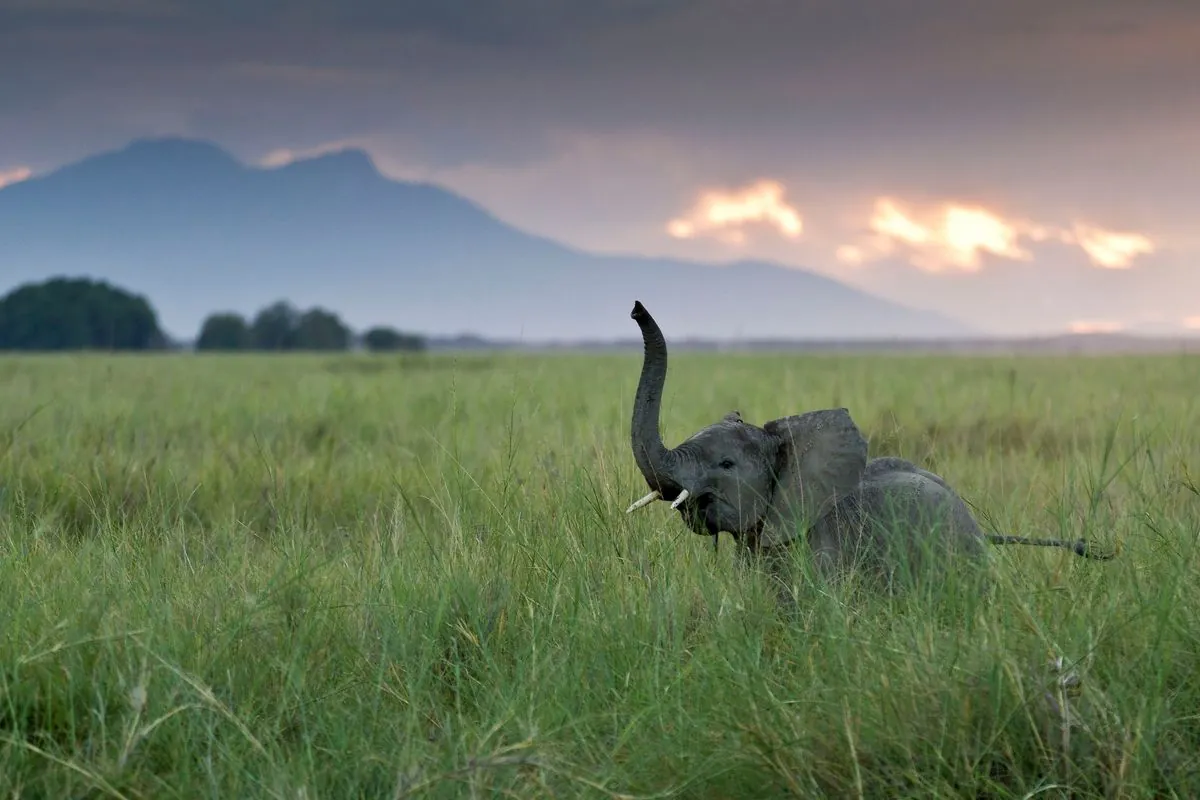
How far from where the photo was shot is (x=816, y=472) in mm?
3676

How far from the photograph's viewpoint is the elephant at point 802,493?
11.5ft

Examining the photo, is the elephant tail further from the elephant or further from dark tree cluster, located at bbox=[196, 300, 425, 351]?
dark tree cluster, located at bbox=[196, 300, 425, 351]

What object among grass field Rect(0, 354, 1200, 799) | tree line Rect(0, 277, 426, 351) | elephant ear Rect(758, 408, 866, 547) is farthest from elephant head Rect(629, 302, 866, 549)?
tree line Rect(0, 277, 426, 351)

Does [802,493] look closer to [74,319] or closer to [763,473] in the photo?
[763,473]

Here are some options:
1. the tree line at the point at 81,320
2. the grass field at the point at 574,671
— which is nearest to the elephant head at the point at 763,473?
the grass field at the point at 574,671

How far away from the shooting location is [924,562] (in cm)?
338

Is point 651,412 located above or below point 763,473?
above

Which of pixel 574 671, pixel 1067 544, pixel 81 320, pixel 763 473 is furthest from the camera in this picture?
pixel 81 320

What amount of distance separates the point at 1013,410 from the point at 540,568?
7.74 meters

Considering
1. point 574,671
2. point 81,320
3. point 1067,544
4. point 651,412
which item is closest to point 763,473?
point 651,412

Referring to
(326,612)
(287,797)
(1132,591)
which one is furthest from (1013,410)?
(287,797)

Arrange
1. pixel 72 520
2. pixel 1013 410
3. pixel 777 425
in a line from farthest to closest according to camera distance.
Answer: pixel 1013 410, pixel 72 520, pixel 777 425

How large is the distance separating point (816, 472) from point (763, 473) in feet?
0.56

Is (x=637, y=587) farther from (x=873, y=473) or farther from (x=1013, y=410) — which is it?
(x=1013, y=410)
